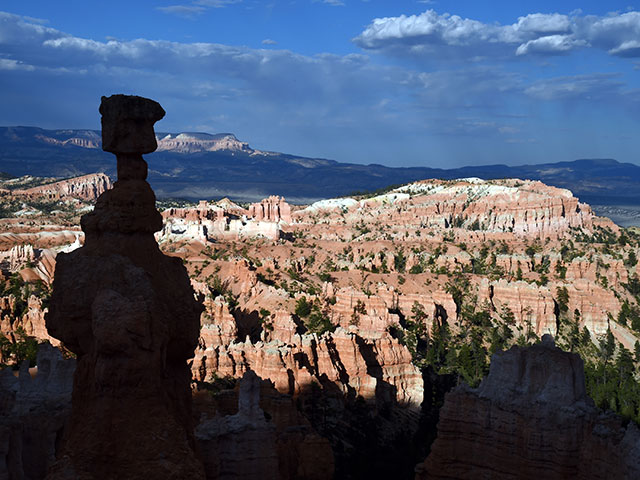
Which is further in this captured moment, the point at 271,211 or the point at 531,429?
the point at 271,211

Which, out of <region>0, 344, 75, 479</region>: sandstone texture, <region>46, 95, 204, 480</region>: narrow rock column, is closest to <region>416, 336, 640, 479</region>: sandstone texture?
<region>46, 95, 204, 480</region>: narrow rock column

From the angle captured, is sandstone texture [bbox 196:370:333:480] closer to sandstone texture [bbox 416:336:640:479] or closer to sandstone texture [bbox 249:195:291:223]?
sandstone texture [bbox 416:336:640:479]

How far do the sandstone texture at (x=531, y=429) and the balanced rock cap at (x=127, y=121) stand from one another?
43.3 ft

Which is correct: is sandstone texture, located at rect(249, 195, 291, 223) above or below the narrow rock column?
above

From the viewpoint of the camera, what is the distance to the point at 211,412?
2403 centimetres

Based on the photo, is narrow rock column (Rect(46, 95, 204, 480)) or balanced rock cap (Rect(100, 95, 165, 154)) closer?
narrow rock column (Rect(46, 95, 204, 480))

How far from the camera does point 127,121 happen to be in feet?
46.2

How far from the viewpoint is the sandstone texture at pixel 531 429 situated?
19.6 meters

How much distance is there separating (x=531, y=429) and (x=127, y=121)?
14.2m

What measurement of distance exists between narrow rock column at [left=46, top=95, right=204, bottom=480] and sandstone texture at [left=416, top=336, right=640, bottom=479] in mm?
10575

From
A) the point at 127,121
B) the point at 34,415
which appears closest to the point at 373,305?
the point at 34,415

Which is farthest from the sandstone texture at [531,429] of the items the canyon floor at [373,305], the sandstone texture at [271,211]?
the sandstone texture at [271,211]

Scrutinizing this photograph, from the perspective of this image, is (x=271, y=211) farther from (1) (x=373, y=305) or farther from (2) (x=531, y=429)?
(2) (x=531, y=429)

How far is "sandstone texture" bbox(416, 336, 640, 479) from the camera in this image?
19562mm
